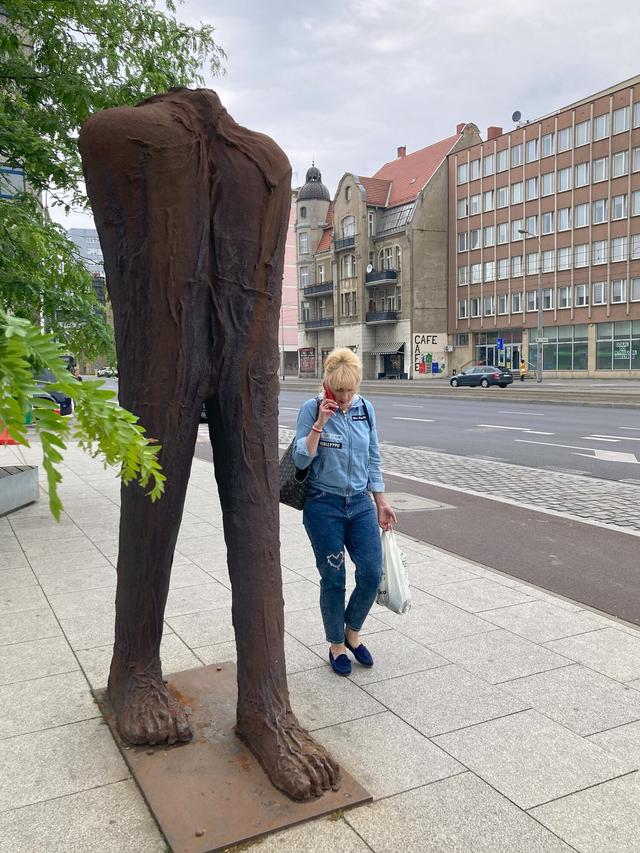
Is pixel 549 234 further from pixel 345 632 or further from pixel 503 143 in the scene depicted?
pixel 345 632

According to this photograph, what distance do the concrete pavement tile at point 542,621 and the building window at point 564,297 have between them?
4952 centimetres

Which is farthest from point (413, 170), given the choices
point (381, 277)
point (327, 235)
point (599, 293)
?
point (599, 293)

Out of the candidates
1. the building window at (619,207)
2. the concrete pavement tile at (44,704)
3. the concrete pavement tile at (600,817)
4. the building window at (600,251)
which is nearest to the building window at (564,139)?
the building window at (619,207)

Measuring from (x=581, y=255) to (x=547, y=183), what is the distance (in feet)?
20.2

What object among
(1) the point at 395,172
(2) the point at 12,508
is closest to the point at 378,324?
(1) the point at 395,172

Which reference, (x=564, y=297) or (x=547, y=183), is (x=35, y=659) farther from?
(x=547, y=183)

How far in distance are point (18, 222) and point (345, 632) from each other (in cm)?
419

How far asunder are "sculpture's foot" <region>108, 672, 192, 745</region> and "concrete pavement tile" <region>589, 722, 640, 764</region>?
1.73m

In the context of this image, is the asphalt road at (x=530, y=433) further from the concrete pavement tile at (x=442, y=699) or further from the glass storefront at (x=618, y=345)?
the glass storefront at (x=618, y=345)

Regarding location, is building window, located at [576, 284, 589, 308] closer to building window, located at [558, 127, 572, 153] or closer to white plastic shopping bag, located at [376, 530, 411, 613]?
building window, located at [558, 127, 572, 153]

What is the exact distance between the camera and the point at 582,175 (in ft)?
164

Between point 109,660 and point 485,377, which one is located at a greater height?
point 485,377

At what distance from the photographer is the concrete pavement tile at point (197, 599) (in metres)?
4.99

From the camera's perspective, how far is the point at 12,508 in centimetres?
838
